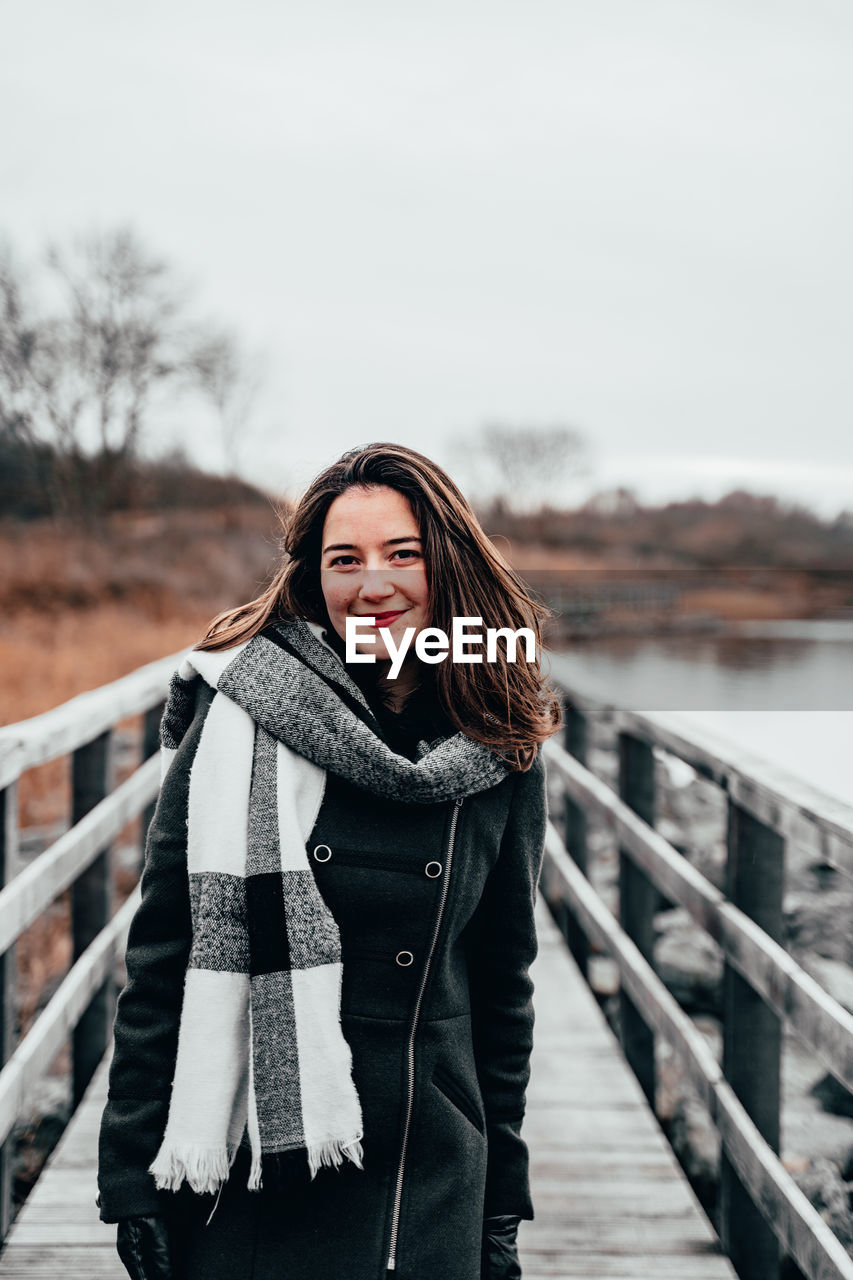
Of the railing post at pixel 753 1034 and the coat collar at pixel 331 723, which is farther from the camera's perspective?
the railing post at pixel 753 1034

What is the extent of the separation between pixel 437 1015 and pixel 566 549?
1369 cm

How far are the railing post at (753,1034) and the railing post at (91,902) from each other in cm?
162

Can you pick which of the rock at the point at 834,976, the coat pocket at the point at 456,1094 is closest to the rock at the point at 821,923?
the rock at the point at 834,976

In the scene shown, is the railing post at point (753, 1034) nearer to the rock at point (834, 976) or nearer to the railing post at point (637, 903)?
the railing post at point (637, 903)

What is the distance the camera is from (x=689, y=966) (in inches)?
196

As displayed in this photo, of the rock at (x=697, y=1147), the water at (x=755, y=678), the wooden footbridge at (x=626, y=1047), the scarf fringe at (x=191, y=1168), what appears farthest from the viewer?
the water at (x=755, y=678)

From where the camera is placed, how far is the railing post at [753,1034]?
6.73 feet

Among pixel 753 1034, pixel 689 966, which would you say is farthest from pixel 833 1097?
pixel 753 1034

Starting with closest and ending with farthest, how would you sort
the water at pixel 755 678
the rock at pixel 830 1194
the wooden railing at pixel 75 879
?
1. the wooden railing at pixel 75 879
2. the rock at pixel 830 1194
3. the water at pixel 755 678

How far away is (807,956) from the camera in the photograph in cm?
567

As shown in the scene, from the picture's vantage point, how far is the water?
15.0 feet

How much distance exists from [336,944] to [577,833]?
3.06 metres

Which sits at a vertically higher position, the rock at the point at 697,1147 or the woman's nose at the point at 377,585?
the woman's nose at the point at 377,585

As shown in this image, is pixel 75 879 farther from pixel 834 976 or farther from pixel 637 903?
pixel 834 976
